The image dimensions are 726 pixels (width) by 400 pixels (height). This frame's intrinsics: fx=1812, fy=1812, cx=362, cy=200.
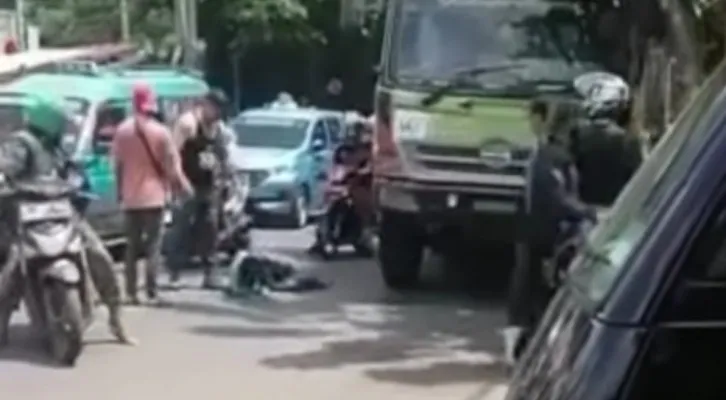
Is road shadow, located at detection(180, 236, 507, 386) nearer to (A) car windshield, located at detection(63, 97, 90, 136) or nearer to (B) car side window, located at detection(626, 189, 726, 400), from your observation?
(A) car windshield, located at detection(63, 97, 90, 136)

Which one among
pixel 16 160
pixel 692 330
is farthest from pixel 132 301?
pixel 692 330

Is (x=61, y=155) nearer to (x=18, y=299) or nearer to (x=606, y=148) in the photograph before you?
(x=18, y=299)

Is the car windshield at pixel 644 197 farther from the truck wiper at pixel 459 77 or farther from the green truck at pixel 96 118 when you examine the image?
the green truck at pixel 96 118

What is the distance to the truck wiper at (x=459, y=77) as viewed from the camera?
555 inches

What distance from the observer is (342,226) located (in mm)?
18734

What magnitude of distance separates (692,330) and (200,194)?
13.1 meters

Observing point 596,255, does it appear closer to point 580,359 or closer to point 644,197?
point 644,197

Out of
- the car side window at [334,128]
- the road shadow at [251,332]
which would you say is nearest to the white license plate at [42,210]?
the road shadow at [251,332]

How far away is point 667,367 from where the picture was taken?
2471 mm

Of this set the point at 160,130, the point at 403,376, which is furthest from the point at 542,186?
the point at 160,130

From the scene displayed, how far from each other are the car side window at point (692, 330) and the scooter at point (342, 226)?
16.1 m

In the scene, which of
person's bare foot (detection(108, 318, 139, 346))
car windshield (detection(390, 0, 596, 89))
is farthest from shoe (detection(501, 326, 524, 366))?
car windshield (detection(390, 0, 596, 89))

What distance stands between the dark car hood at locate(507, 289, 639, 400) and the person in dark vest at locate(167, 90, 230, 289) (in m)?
12.3

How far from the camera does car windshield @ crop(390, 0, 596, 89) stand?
14.3 meters
